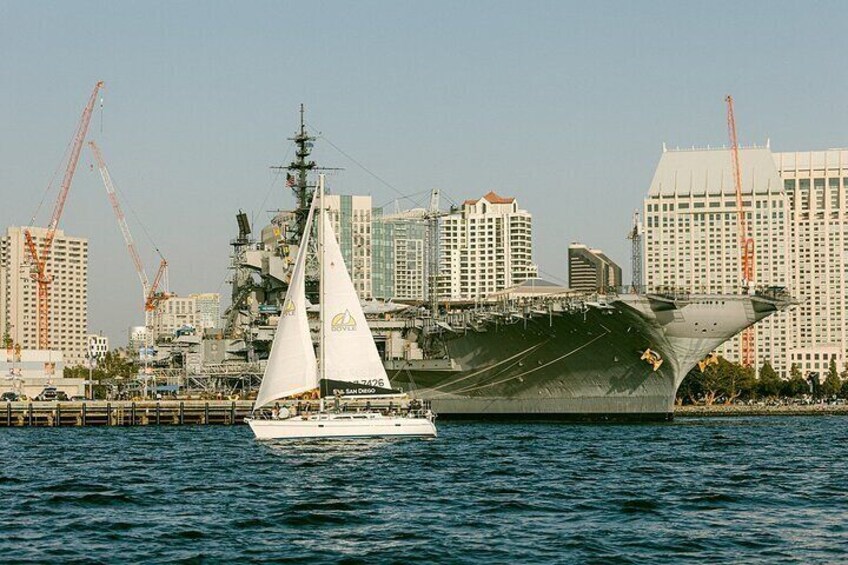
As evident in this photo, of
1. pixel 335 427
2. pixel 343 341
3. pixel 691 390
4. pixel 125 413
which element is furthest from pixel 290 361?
pixel 691 390

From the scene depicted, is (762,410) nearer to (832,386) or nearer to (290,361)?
(832,386)

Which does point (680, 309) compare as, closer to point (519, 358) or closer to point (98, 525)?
point (519, 358)

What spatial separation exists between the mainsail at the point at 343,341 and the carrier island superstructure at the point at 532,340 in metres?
16.6

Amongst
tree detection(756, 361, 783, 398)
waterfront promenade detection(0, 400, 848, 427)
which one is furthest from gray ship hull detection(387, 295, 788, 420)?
tree detection(756, 361, 783, 398)

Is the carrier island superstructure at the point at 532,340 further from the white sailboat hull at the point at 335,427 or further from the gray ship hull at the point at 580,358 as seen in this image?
the white sailboat hull at the point at 335,427

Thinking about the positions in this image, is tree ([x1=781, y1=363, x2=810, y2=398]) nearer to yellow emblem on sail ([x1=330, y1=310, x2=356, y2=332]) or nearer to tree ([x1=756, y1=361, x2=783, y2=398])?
tree ([x1=756, y1=361, x2=783, y2=398])

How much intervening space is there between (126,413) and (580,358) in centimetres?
2782

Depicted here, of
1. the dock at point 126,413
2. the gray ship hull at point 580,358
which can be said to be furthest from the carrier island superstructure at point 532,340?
the dock at point 126,413

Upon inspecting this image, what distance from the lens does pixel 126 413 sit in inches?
3209

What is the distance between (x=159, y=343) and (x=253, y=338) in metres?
20.3

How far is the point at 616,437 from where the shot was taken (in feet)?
195

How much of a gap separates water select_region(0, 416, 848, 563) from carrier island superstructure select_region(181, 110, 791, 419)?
1382 cm

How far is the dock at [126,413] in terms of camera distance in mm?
79438

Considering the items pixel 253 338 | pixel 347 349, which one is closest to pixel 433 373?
pixel 253 338
